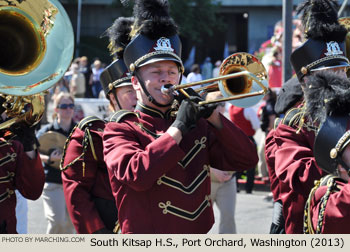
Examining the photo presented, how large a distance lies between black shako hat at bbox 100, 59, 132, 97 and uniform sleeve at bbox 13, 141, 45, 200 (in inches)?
32.7

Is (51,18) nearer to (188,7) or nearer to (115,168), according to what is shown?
(115,168)

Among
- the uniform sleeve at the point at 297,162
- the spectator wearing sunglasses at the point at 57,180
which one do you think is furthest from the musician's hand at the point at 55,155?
the uniform sleeve at the point at 297,162

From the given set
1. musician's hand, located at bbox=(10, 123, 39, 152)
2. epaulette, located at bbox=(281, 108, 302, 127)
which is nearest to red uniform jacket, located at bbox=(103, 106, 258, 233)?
epaulette, located at bbox=(281, 108, 302, 127)

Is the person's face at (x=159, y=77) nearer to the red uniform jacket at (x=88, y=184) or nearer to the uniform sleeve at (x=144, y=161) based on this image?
the uniform sleeve at (x=144, y=161)

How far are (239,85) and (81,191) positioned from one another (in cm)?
147

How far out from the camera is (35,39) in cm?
417

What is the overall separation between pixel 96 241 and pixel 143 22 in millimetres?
1208

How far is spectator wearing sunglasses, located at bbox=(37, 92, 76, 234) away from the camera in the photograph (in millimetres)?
6633

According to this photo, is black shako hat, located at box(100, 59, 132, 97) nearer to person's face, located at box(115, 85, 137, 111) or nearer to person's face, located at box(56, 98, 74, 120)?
person's face, located at box(115, 85, 137, 111)

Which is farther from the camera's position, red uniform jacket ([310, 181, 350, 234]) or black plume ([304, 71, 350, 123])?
black plume ([304, 71, 350, 123])

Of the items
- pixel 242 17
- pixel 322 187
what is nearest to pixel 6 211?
pixel 322 187

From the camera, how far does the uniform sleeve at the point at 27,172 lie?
14.9ft

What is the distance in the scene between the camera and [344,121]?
3.21 metres

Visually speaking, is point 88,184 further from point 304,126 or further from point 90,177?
point 304,126
